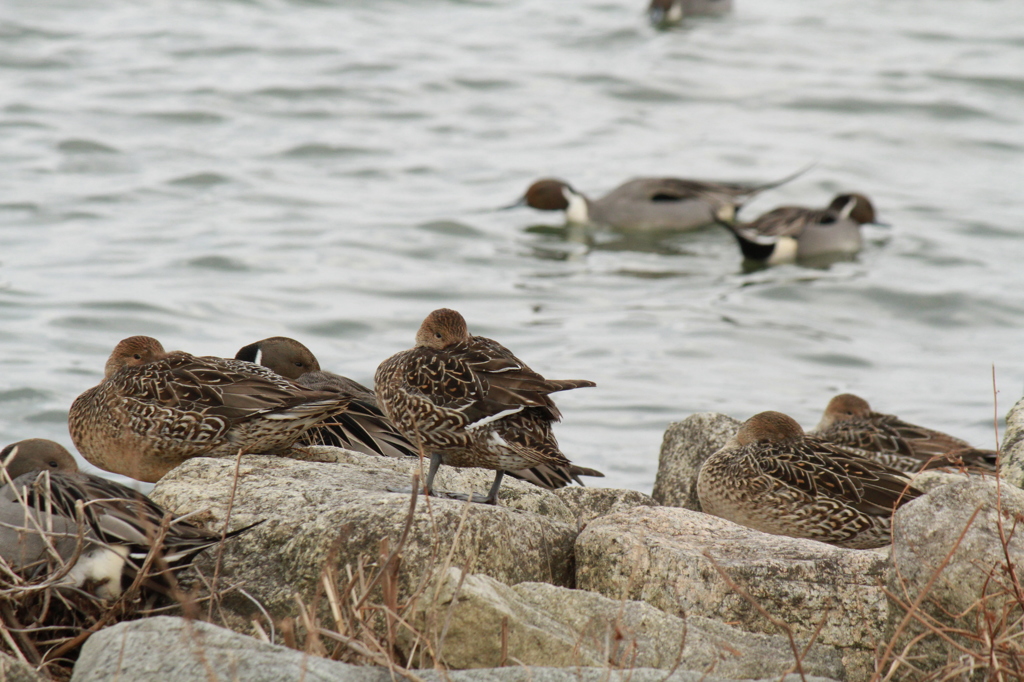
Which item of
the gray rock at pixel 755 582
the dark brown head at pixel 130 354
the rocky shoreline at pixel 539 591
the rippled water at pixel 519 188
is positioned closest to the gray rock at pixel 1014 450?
the rocky shoreline at pixel 539 591

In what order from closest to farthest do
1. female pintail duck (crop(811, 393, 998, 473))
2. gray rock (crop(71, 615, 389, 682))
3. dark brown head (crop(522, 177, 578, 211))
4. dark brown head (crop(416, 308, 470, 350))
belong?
1. gray rock (crop(71, 615, 389, 682))
2. dark brown head (crop(416, 308, 470, 350))
3. female pintail duck (crop(811, 393, 998, 473))
4. dark brown head (crop(522, 177, 578, 211))

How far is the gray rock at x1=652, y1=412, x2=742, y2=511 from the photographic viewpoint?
22.0ft

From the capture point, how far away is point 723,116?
1869 centimetres

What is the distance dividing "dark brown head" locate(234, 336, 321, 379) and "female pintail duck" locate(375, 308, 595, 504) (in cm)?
187

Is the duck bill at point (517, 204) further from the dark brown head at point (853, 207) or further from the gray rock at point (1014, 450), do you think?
the gray rock at point (1014, 450)

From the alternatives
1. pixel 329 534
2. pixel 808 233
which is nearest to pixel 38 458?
pixel 329 534

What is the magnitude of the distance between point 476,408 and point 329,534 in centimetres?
101

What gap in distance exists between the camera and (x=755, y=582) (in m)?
4.20

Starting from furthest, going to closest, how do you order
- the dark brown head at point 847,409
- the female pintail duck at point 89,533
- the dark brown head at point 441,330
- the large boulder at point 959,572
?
1. the dark brown head at point 847,409
2. the dark brown head at point 441,330
3. the female pintail duck at point 89,533
4. the large boulder at point 959,572

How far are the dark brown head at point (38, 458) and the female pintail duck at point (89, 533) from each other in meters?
0.51

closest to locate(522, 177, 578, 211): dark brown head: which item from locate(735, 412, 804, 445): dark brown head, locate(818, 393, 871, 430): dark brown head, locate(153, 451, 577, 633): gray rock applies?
locate(818, 393, 871, 430): dark brown head

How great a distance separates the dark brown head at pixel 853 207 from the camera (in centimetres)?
1453

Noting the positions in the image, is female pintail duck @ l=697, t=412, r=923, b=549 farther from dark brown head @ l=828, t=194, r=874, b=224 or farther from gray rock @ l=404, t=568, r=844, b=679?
dark brown head @ l=828, t=194, r=874, b=224

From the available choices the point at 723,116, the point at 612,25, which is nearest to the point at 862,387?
the point at 723,116
